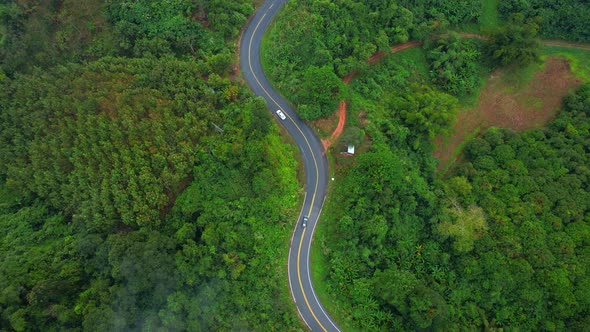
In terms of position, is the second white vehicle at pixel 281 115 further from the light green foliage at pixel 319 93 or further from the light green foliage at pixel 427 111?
the light green foliage at pixel 427 111

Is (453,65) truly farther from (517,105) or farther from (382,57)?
(517,105)

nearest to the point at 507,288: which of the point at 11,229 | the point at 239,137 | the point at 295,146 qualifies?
the point at 295,146

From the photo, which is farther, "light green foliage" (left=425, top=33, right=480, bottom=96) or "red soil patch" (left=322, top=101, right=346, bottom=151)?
"light green foliage" (left=425, top=33, right=480, bottom=96)

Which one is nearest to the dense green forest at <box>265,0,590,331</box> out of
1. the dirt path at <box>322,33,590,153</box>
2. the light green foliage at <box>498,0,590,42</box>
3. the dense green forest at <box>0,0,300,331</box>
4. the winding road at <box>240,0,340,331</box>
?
the light green foliage at <box>498,0,590,42</box>

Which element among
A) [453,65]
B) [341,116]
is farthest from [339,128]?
[453,65]

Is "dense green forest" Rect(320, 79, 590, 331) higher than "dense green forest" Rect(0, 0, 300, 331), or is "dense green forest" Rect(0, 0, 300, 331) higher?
"dense green forest" Rect(0, 0, 300, 331)

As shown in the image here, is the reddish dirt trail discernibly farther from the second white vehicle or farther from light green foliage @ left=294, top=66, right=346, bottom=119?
the second white vehicle

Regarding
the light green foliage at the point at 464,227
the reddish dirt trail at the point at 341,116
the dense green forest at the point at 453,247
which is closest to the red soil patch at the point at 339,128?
Result: the reddish dirt trail at the point at 341,116

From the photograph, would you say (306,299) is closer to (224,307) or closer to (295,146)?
(224,307)
